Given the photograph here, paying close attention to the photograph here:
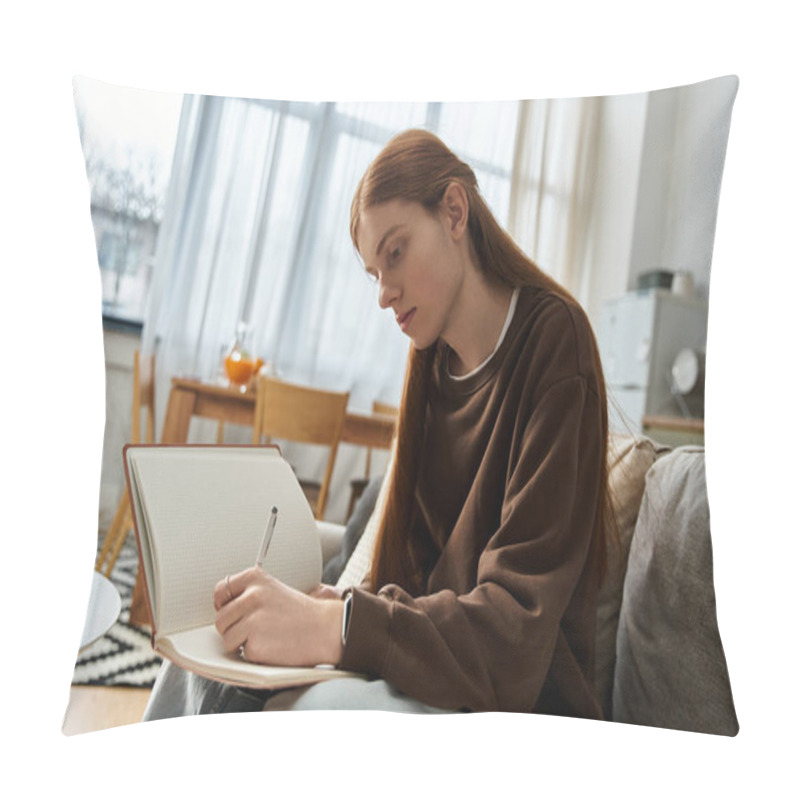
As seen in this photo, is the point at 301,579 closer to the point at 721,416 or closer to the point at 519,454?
the point at 519,454

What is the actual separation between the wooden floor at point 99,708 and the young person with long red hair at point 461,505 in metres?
0.03

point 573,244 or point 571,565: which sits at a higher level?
point 573,244

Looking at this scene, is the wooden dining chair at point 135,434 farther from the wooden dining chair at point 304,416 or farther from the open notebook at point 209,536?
the wooden dining chair at point 304,416

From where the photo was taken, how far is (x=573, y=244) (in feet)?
3.85

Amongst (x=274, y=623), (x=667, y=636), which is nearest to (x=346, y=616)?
(x=274, y=623)

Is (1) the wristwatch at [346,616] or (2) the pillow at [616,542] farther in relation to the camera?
(2) the pillow at [616,542]

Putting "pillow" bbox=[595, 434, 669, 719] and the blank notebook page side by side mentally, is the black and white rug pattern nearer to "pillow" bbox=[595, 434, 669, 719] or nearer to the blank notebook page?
the blank notebook page

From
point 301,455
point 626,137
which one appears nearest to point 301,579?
point 301,455

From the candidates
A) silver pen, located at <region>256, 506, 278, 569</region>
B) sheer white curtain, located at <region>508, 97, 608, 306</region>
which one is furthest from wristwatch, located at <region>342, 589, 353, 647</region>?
sheer white curtain, located at <region>508, 97, 608, 306</region>

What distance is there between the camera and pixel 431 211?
117 centimetres

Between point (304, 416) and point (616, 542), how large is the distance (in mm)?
419

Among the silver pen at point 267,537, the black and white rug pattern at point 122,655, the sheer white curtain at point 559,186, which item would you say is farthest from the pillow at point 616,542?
the black and white rug pattern at point 122,655

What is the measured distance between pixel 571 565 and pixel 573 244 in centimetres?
40

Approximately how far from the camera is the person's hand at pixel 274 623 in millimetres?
1052
